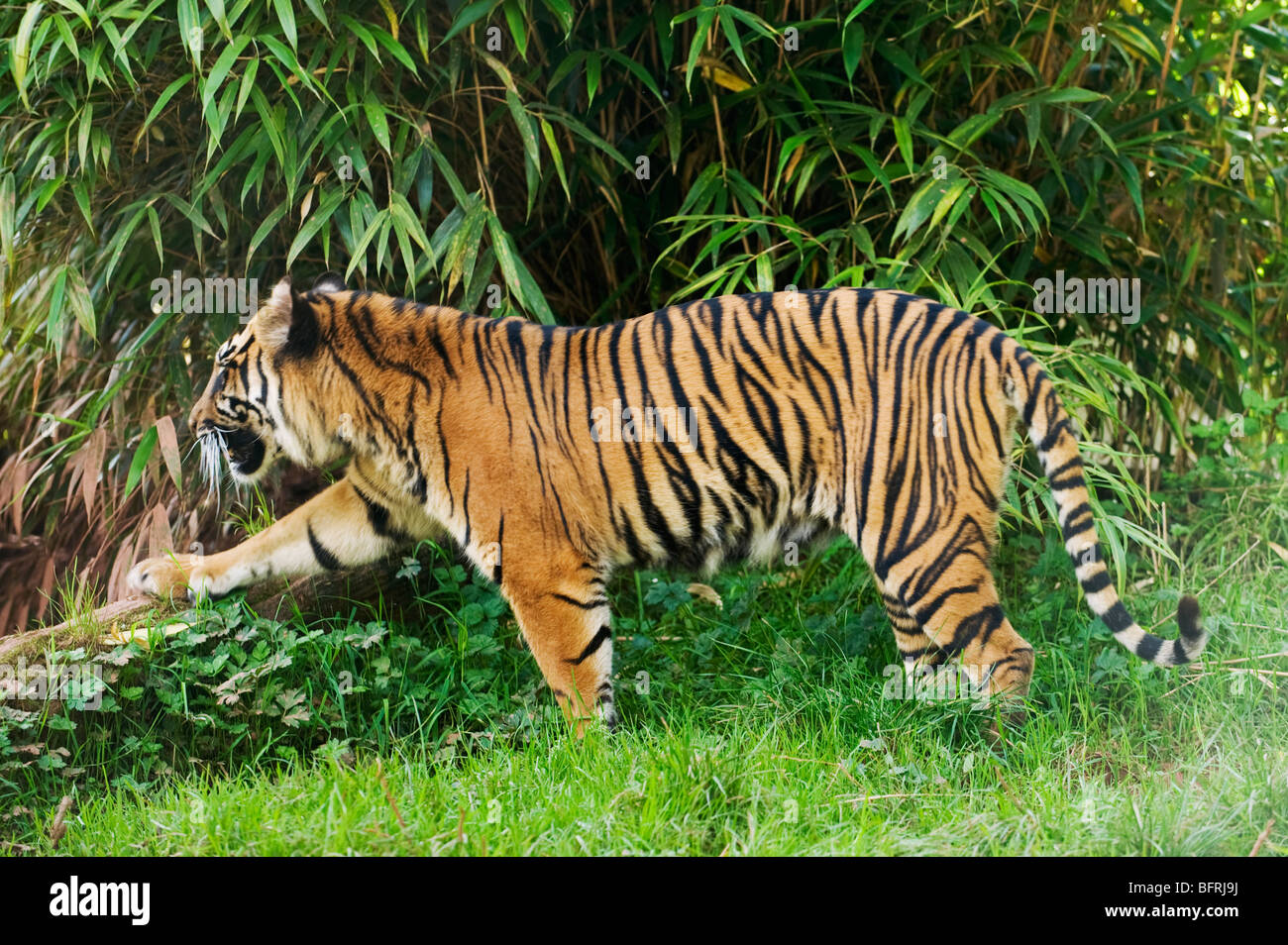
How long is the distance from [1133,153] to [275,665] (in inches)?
137

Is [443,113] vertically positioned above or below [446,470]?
above

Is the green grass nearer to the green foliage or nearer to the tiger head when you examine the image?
the tiger head

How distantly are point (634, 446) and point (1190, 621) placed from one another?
60.3 inches

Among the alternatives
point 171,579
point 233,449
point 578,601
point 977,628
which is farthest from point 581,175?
point 977,628

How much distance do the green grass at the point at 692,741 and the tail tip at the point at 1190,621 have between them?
1.19 ft

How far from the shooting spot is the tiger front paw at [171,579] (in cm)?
380

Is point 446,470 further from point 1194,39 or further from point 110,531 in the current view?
point 1194,39

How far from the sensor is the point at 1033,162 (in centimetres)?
475

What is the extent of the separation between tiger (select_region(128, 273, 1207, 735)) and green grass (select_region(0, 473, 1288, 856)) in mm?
267

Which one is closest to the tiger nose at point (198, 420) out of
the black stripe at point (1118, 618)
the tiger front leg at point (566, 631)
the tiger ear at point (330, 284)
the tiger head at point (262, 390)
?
the tiger head at point (262, 390)

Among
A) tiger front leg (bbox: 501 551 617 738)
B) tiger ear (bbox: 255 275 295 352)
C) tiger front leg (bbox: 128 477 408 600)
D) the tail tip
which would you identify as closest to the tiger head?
tiger ear (bbox: 255 275 295 352)

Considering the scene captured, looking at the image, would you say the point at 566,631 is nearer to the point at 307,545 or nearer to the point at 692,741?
the point at 692,741

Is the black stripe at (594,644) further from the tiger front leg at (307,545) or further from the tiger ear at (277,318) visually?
the tiger ear at (277,318)
